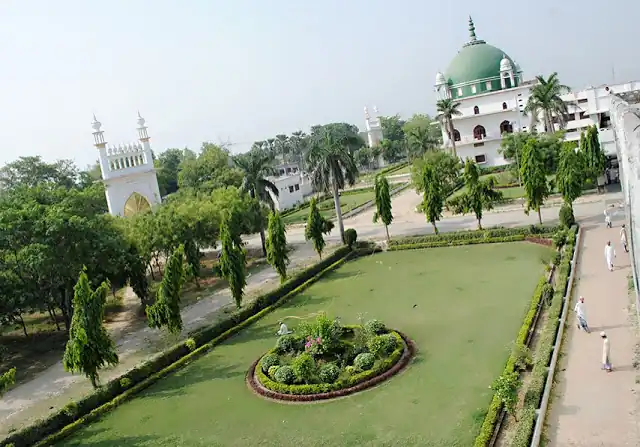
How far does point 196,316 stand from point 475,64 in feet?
130

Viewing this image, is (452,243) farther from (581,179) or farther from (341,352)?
(341,352)

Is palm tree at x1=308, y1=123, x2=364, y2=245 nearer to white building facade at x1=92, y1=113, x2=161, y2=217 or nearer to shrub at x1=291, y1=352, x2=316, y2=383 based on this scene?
white building facade at x1=92, y1=113, x2=161, y2=217

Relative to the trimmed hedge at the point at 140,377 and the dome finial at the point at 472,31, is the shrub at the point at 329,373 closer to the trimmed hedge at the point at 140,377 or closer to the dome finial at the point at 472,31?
the trimmed hedge at the point at 140,377

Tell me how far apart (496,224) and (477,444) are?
2009 cm

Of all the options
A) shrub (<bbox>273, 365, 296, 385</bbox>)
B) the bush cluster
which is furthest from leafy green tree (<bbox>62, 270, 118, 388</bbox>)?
the bush cluster

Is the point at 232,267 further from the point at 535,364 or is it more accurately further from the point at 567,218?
the point at 567,218

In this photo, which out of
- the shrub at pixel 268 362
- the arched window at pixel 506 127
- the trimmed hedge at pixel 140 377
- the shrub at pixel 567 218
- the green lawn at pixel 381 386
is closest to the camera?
the green lawn at pixel 381 386

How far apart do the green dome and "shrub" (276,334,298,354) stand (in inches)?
1614

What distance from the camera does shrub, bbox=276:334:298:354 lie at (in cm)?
1622

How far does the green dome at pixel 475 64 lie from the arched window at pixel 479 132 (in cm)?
439

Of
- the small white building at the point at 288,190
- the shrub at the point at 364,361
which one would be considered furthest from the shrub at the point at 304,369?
the small white building at the point at 288,190

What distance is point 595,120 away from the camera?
139 feet

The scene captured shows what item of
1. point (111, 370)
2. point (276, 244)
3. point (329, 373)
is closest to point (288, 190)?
point (276, 244)

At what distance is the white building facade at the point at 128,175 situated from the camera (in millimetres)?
33062
